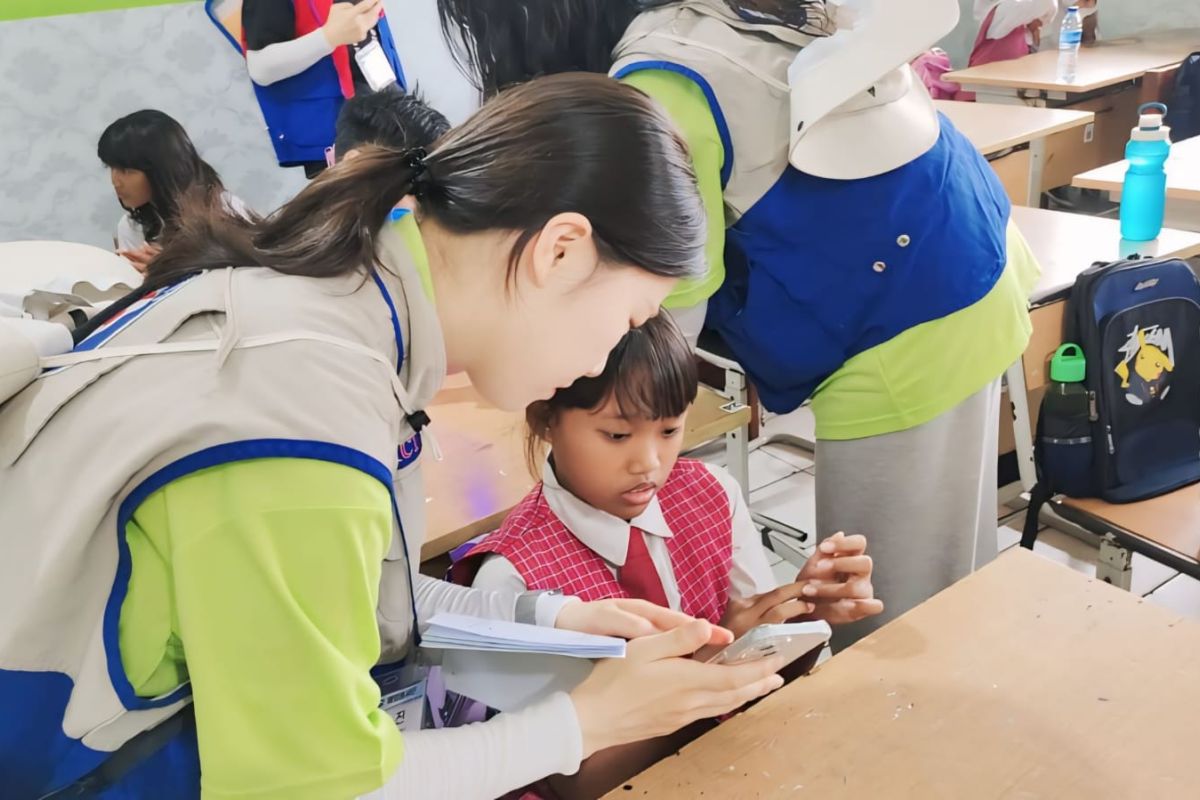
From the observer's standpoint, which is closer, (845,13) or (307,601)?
(307,601)

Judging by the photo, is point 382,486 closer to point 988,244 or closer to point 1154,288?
point 988,244

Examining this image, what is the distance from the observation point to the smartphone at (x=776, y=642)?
34.8 inches

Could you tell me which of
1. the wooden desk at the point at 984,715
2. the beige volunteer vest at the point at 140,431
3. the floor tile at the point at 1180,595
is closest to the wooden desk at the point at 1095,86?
the floor tile at the point at 1180,595

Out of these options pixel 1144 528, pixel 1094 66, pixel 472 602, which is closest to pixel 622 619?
pixel 472 602

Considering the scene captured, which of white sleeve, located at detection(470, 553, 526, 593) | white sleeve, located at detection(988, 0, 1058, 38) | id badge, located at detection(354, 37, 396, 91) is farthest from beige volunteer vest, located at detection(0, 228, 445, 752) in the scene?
white sleeve, located at detection(988, 0, 1058, 38)

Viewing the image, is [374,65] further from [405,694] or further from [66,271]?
[405,694]

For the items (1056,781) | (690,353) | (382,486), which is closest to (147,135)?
(690,353)

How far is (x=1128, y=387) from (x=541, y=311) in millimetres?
1530

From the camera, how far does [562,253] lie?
2.61 ft

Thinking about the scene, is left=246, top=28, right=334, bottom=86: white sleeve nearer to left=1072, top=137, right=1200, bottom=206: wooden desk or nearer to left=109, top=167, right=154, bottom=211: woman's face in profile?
left=109, top=167, right=154, bottom=211: woman's face in profile

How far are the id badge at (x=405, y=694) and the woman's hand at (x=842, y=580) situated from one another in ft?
1.61

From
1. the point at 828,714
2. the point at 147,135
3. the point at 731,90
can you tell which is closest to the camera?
the point at 828,714

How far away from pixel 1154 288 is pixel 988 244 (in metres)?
0.81

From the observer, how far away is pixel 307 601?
610 mm
